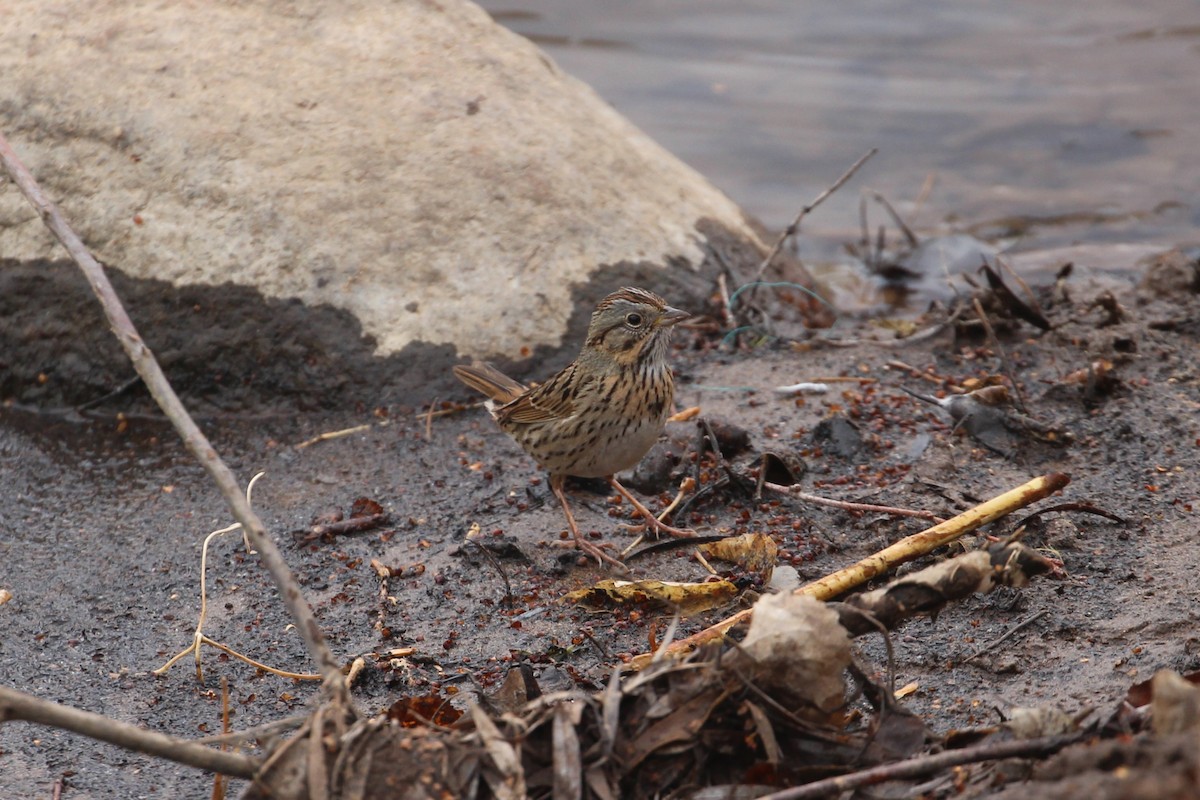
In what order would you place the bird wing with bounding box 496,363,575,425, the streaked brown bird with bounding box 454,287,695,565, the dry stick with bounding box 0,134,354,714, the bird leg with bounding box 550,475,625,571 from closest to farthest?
the dry stick with bounding box 0,134,354,714 < the bird leg with bounding box 550,475,625,571 < the streaked brown bird with bounding box 454,287,695,565 < the bird wing with bounding box 496,363,575,425

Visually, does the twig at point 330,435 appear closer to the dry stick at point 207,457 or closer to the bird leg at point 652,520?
the bird leg at point 652,520

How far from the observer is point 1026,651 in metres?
3.95

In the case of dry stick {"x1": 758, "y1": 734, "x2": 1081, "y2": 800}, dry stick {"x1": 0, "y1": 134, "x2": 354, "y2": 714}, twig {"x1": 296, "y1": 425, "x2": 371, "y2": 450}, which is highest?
dry stick {"x1": 0, "y1": 134, "x2": 354, "y2": 714}

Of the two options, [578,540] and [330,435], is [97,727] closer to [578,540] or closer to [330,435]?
[578,540]

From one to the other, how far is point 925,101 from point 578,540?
814 cm

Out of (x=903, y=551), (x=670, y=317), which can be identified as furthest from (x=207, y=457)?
(x=670, y=317)

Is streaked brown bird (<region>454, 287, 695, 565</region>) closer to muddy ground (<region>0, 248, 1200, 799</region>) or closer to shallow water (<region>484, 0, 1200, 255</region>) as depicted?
muddy ground (<region>0, 248, 1200, 799</region>)

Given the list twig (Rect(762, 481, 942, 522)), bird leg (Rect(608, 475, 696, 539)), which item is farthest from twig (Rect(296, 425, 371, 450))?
twig (Rect(762, 481, 942, 522))

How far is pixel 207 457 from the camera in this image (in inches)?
117

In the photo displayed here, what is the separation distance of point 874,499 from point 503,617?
4.92 feet

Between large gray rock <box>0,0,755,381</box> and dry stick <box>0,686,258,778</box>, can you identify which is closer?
dry stick <box>0,686,258,778</box>

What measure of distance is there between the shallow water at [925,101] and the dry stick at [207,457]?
25.4ft

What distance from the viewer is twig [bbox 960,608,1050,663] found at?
3.94 metres

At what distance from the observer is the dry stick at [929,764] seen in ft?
8.84
